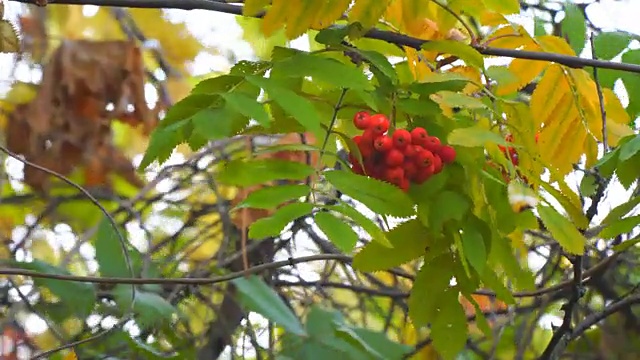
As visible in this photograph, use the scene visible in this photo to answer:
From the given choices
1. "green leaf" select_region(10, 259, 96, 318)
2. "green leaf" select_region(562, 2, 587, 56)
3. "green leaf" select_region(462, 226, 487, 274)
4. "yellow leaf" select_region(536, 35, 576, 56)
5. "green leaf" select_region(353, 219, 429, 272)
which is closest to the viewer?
"green leaf" select_region(462, 226, 487, 274)

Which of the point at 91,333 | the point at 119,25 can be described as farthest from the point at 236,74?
the point at 119,25

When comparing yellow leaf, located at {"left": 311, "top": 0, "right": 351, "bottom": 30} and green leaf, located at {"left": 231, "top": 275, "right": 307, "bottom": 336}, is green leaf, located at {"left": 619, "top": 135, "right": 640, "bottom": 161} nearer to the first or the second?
yellow leaf, located at {"left": 311, "top": 0, "right": 351, "bottom": 30}

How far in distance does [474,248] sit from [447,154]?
4.3 inches

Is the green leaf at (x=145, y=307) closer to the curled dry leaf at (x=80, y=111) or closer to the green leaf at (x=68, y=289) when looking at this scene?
the green leaf at (x=68, y=289)

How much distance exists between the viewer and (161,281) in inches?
40.8

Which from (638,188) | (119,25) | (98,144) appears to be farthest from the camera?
(119,25)

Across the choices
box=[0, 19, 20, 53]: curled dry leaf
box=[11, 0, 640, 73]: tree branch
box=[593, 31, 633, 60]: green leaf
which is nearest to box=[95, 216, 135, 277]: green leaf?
box=[0, 19, 20, 53]: curled dry leaf

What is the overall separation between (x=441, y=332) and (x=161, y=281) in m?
0.36

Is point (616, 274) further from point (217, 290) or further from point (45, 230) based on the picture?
Answer: point (45, 230)

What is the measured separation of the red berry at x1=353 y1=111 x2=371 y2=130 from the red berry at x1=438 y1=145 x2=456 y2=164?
3.5 inches

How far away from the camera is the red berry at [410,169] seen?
0.90 m

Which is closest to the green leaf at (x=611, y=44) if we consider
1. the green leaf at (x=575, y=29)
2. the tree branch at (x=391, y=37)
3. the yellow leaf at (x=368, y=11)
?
the green leaf at (x=575, y=29)

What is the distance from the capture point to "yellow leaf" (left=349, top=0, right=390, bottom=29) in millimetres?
929

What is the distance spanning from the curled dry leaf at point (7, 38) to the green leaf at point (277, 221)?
0.56m
